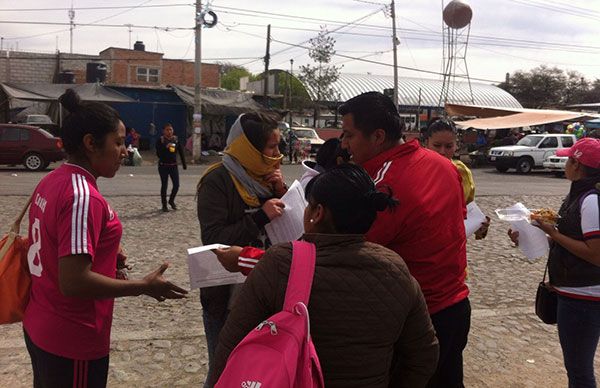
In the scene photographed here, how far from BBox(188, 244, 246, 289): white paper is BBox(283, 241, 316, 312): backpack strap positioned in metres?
0.71

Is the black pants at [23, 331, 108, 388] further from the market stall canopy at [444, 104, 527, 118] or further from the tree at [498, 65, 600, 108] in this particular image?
the tree at [498, 65, 600, 108]

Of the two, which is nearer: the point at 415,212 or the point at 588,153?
the point at 415,212

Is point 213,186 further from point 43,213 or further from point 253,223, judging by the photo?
point 43,213

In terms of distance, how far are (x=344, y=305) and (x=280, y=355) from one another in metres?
0.27

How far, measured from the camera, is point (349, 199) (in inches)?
65.6

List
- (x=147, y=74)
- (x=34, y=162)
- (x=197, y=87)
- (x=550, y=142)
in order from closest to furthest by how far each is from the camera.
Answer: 1. (x=34, y=162)
2. (x=197, y=87)
3. (x=550, y=142)
4. (x=147, y=74)

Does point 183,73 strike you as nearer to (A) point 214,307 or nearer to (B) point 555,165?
(B) point 555,165

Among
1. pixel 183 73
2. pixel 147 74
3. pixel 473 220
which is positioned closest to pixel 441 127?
pixel 473 220

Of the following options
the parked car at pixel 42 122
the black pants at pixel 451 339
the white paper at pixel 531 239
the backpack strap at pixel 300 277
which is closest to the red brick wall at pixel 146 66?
the parked car at pixel 42 122

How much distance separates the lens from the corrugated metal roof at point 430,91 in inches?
2095

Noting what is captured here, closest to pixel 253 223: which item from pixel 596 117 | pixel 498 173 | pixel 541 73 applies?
pixel 498 173

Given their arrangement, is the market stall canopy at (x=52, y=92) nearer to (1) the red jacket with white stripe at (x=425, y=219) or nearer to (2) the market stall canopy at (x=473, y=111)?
(2) the market stall canopy at (x=473, y=111)

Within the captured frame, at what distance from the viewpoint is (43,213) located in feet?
6.73

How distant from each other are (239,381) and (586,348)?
233 centimetres
